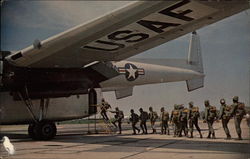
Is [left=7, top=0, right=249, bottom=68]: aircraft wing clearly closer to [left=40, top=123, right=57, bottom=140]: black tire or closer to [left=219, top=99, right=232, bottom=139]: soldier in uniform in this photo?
[left=40, top=123, right=57, bottom=140]: black tire

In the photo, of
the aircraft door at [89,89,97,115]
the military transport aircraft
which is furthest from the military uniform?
the aircraft door at [89,89,97,115]

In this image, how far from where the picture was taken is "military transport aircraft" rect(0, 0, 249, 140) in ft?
23.1

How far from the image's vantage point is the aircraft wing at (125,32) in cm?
668

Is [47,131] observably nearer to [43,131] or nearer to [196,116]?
[43,131]

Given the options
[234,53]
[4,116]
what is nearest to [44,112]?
[4,116]

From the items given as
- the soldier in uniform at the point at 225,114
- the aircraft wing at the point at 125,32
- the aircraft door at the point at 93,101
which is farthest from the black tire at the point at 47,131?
the soldier in uniform at the point at 225,114

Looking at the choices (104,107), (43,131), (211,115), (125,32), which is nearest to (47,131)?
(43,131)

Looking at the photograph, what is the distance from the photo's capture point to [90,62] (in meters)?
10.7

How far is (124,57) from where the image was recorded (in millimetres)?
10445

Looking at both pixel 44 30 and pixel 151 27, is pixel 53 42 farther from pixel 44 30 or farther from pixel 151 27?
pixel 151 27

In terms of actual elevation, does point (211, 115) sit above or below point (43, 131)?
above

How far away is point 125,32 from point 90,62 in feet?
9.31

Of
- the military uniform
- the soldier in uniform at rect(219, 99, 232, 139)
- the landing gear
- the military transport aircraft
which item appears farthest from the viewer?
the landing gear

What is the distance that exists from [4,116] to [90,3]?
7.71 meters
